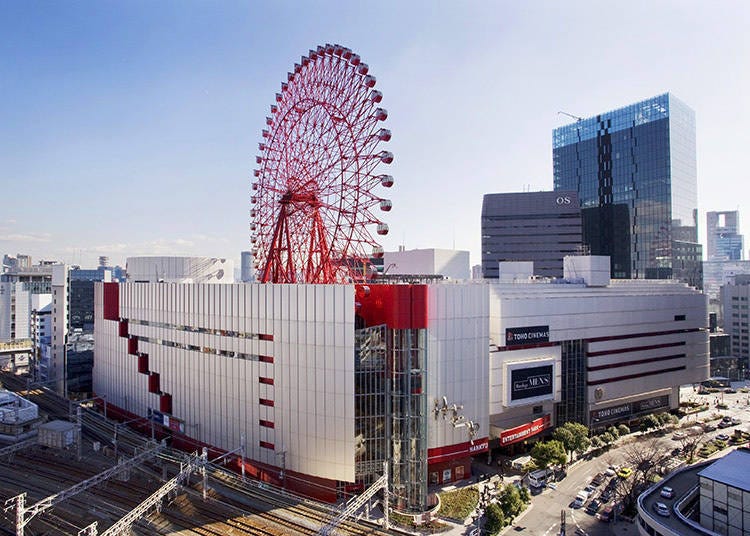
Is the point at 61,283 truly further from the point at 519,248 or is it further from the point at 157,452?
the point at 519,248

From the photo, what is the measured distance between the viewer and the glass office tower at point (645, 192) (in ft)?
294

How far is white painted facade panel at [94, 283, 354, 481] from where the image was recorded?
30625 millimetres

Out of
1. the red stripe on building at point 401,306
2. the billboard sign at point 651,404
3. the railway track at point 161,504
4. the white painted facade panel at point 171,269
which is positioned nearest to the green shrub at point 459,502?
the railway track at point 161,504

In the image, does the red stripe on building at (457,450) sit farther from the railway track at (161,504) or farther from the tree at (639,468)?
the tree at (639,468)

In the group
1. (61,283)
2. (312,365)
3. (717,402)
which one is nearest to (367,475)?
(312,365)

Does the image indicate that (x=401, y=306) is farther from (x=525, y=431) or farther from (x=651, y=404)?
(x=651, y=404)

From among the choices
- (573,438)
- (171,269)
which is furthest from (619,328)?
(171,269)

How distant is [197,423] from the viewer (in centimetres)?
3797

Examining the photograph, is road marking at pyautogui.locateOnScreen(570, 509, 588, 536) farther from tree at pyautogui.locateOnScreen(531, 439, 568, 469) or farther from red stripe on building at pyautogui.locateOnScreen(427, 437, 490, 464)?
red stripe on building at pyautogui.locateOnScreen(427, 437, 490, 464)

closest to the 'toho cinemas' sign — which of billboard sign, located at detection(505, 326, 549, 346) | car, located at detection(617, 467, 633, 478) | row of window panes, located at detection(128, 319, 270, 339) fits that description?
billboard sign, located at detection(505, 326, 549, 346)

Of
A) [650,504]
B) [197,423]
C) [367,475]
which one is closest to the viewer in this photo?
[650,504]

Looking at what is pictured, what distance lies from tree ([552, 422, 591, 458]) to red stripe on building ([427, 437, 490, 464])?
6836mm

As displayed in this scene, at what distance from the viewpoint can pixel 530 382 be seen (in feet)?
127

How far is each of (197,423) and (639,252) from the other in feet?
293
